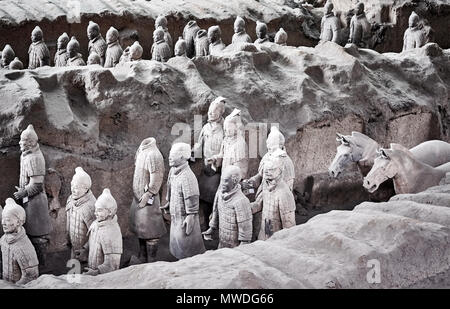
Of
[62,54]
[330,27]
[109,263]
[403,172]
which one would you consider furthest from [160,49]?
[109,263]

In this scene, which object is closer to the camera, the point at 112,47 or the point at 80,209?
the point at 80,209

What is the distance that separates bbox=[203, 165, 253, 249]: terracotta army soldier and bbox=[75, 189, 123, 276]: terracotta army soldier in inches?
A: 40.1

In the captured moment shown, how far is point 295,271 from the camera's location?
138 inches

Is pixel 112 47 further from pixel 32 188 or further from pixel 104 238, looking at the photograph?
pixel 104 238

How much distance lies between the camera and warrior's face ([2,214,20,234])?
4.60 metres

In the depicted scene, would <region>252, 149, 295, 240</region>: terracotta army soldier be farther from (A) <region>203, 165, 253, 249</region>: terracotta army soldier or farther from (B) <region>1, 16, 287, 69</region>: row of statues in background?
(B) <region>1, 16, 287, 69</region>: row of statues in background

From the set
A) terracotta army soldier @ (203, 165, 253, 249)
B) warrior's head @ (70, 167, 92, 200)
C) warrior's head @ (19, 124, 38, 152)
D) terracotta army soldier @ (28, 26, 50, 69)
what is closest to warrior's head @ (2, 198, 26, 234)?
warrior's head @ (70, 167, 92, 200)

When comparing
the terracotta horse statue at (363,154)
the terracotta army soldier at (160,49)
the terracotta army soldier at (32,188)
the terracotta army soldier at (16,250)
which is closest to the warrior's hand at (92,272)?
the terracotta army soldier at (16,250)

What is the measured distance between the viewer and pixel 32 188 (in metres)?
5.40

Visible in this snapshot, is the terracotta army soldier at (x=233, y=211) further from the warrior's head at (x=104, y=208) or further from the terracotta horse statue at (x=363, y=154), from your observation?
the terracotta horse statue at (x=363, y=154)

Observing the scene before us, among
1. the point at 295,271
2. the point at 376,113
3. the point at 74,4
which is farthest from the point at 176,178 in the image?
the point at 74,4

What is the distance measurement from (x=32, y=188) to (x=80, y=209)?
0.60 m
